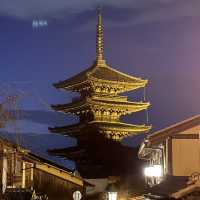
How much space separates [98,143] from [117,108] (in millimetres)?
4155

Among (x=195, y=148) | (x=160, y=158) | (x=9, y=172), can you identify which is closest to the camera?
(x=195, y=148)

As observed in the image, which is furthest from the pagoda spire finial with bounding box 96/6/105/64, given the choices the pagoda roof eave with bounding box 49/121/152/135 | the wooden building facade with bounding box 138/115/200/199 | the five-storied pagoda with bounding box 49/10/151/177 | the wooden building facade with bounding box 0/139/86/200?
the wooden building facade with bounding box 138/115/200/199

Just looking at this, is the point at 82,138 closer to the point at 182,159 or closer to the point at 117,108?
the point at 117,108

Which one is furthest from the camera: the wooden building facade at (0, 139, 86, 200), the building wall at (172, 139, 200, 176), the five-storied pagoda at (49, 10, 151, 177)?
the five-storied pagoda at (49, 10, 151, 177)

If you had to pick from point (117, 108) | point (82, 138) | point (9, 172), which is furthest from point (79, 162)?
point (9, 172)

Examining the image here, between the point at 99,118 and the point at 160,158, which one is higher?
the point at 99,118

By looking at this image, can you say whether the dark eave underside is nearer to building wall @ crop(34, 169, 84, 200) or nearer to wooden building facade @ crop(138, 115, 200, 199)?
building wall @ crop(34, 169, 84, 200)

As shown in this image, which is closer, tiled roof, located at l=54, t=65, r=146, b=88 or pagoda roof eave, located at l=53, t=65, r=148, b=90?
pagoda roof eave, located at l=53, t=65, r=148, b=90

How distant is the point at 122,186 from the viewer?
132 feet

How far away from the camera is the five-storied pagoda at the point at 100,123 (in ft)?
157

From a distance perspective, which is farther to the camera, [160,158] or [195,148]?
[160,158]

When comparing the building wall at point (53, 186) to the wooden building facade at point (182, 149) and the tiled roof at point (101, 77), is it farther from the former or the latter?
the tiled roof at point (101, 77)

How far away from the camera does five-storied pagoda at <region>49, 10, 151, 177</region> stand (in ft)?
157

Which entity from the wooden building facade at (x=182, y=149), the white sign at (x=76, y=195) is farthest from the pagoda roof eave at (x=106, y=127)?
the wooden building facade at (x=182, y=149)
